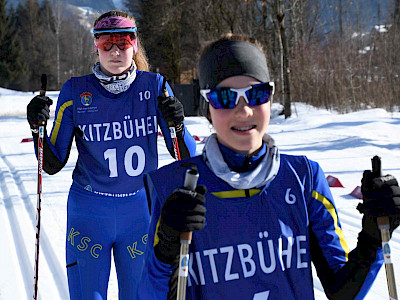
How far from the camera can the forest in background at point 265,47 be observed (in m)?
19.1

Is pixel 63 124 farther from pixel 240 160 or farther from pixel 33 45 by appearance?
pixel 33 45

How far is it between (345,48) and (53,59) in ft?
133

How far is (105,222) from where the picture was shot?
275 cm

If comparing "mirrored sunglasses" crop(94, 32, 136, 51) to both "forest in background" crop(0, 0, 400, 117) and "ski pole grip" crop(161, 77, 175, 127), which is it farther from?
"forest in background" crop(0, 0, 400, 117)

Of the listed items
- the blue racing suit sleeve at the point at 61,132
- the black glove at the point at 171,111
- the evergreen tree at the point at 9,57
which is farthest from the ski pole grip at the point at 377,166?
the evergreen tree at the point at 9,57

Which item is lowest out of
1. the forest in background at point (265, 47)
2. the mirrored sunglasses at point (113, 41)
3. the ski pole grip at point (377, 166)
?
the ski pole grip at point (377, 166)

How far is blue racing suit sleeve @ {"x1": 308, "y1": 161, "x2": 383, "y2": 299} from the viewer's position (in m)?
1.50

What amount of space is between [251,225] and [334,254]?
0.26m

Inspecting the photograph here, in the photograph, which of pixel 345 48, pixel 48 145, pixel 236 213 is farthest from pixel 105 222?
pixel 345 48

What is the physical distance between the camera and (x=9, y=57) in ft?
161

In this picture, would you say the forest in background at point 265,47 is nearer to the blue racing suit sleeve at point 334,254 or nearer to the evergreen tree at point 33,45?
the evergreen tree at point 33,45

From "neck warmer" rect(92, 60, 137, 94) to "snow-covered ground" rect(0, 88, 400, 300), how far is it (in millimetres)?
1827

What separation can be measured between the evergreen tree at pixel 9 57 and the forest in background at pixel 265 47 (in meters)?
0.07

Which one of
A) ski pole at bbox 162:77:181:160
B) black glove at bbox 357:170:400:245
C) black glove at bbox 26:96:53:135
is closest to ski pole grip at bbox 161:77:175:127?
ski pole at bbox 162:77:181:160
